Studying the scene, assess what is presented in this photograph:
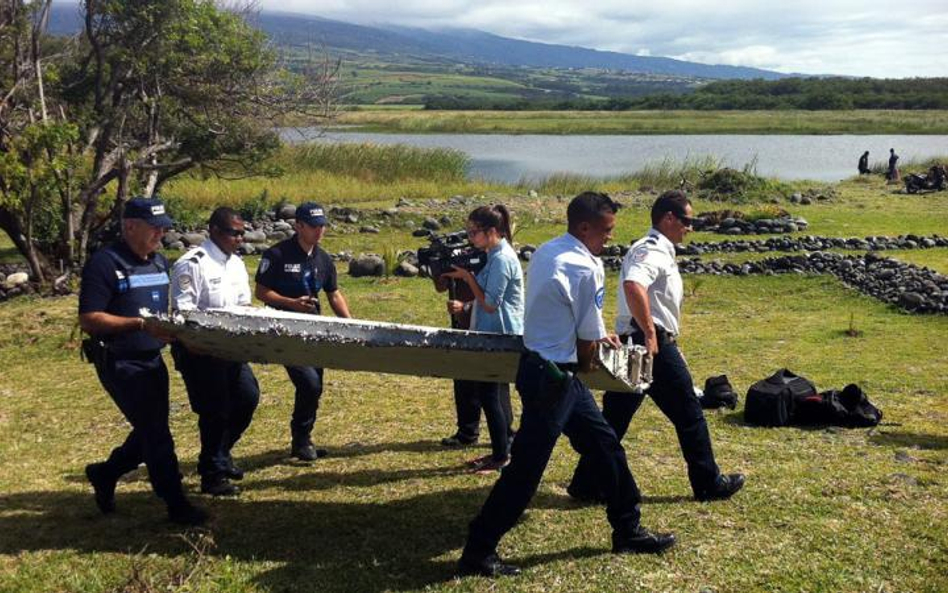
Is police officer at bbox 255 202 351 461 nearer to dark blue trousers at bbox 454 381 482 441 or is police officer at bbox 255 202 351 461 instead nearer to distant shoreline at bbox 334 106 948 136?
dark blue trousers at bbox 454 381 482 441

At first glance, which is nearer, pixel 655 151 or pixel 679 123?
pixel 655 151

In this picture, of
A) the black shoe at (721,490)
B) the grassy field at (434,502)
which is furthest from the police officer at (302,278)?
the black shoe at (721,490)

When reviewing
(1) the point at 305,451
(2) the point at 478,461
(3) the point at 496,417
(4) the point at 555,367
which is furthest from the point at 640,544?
(1) the point at 305,451

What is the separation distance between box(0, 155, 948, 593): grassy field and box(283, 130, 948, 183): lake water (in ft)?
105

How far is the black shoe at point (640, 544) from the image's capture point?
16.9ft

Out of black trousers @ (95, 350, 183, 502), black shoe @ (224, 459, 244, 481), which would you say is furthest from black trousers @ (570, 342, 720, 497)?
black trousers @ (95, 350, 183, 502)

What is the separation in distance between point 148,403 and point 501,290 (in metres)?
2.50

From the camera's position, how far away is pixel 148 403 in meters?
5.36

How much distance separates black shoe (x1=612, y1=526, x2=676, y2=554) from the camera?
5.16 m

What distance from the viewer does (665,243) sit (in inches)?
227

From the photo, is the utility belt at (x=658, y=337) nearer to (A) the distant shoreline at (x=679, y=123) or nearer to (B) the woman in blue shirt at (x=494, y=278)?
(B) the woman in blue shirt at (x=494, y=278)

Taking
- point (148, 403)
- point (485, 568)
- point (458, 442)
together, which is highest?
point (148, 403)

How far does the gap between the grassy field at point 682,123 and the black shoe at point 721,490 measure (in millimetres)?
70717

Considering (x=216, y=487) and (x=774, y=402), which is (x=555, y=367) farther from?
(x=774, y=402)
